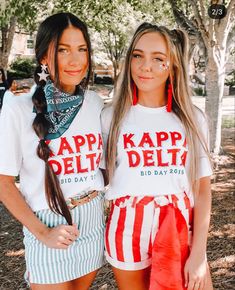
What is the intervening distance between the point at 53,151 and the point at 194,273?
924 millimetres

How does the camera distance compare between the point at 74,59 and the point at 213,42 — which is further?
the point at 213,42

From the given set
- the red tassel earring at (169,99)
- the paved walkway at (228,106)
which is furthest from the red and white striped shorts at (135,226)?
the paved walkway at (228,106)

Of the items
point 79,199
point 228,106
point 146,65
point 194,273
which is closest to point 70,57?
point 146,65

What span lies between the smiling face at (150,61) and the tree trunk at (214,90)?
464cm

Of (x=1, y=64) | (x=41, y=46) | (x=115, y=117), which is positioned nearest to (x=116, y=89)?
(x=115, y=117)

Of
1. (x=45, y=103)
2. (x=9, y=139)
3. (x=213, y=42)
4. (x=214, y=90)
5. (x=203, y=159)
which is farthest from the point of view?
(x=214, y=90)

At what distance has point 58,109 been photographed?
2029mm

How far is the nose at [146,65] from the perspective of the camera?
2158 mm

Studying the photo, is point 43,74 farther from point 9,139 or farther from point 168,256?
point 168,256

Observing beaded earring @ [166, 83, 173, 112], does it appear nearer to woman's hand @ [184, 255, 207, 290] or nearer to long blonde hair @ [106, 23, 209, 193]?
long blonde hair @ [106, 23, 209, 193]

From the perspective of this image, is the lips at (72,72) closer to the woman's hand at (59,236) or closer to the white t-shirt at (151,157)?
the white t-shirt at (151,157)

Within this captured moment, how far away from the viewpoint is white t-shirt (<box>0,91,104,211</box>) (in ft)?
6.20

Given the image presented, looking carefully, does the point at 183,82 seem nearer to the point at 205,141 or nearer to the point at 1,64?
the point at 205,141

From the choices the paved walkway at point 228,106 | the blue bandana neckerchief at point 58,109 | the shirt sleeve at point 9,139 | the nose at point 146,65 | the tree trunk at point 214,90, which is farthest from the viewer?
the paved walkway at point 228,106
